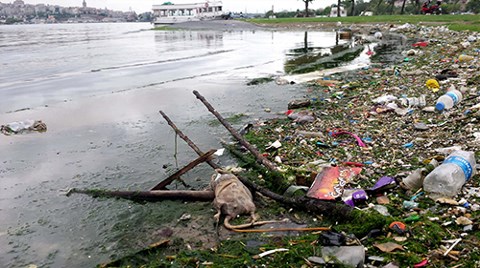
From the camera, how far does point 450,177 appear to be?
404 cm

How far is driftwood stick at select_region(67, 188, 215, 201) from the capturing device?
4.89m

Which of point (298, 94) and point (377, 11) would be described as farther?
point (377, 11)

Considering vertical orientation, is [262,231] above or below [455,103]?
below

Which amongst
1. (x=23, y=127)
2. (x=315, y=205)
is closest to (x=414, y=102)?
(x=315, y=205)

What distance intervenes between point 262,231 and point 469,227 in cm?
196

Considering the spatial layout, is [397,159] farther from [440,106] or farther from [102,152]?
[102,152]

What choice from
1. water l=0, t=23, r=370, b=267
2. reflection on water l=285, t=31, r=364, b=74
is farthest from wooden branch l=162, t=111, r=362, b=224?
reflection on water l=285, t=31, r=364, b=74

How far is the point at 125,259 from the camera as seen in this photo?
386 centimetres

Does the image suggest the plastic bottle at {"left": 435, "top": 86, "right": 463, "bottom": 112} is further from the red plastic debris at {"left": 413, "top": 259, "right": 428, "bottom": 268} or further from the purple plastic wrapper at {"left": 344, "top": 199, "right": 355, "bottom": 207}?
the red plastic debris at {"left": 413, "top": 259, "right": 428, "bottom": 268}

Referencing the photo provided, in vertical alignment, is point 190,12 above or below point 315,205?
above

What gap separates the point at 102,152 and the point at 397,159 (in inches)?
200

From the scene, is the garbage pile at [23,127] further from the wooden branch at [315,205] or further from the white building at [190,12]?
the white building at [190,12]

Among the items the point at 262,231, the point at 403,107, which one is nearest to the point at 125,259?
the point at 262,231

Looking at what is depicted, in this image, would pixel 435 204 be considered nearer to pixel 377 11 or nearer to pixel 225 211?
pixel 225 211
